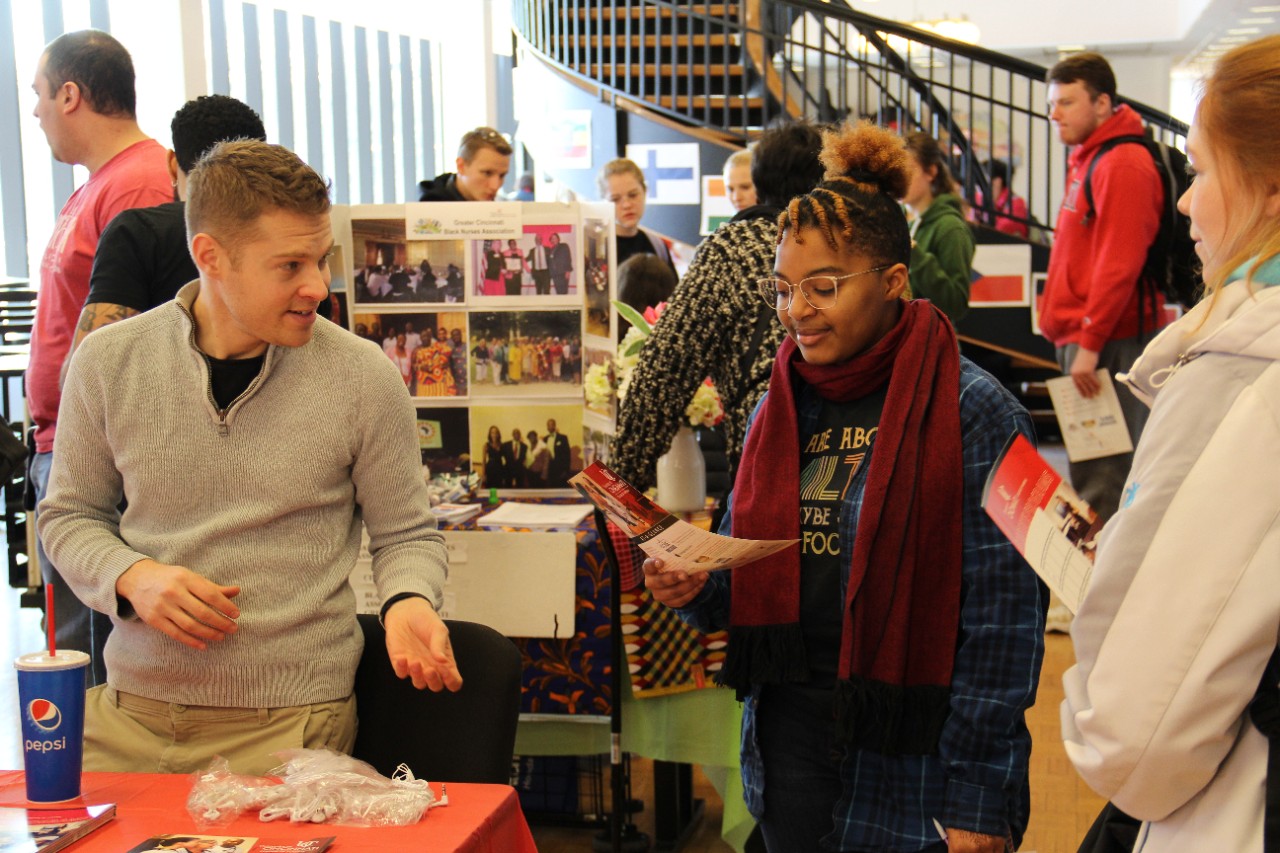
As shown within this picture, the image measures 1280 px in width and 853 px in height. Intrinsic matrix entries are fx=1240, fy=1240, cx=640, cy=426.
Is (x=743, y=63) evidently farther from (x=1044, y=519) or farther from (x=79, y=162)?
(x=1044, y=519)

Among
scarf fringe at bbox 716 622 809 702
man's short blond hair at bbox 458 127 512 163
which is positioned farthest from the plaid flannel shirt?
man's short blond hair at bbox 458 127 512 163

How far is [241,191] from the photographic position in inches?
67.1

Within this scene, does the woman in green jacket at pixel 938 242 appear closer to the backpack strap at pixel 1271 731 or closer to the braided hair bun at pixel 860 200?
the braided hair bun at pixel 860 200

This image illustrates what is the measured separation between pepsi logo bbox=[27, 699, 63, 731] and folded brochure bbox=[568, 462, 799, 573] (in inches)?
26.2

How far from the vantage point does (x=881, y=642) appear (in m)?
1.66

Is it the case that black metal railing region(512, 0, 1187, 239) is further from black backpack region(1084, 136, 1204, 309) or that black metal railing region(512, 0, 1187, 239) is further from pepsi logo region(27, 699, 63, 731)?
pepsi logo region(27, 699, 63, 731)

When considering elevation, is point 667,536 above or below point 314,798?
above

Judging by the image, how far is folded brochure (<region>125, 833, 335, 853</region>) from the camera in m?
1.29

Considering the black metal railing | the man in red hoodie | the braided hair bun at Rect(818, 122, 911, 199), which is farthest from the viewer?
the black metal railing

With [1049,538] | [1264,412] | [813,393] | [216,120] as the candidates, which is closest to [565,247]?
[216,120]

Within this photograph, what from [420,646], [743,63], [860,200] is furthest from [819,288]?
[743,63]

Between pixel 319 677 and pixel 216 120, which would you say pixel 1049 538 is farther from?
pixel 216 120

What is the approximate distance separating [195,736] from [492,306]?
5.40 feet

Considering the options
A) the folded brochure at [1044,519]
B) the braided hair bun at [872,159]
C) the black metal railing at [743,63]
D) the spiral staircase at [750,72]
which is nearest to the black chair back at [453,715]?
the folded brochure at [1044,519]
